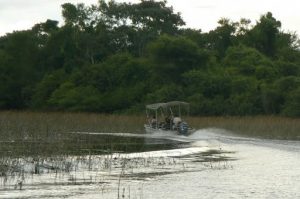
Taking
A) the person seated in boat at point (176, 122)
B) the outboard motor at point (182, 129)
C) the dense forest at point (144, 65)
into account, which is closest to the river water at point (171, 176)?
the outboard motor at point (182, 129)

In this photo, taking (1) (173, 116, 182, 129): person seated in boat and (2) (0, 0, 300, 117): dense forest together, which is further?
(2) (0, 0, 300, 117): dense forest

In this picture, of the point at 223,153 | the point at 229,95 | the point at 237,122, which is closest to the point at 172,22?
the point at 229,95

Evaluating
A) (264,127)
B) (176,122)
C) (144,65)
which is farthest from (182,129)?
(144,65)

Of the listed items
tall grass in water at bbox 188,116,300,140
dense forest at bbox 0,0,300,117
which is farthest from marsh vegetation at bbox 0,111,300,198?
dense forest at bbox 0,0,300,117

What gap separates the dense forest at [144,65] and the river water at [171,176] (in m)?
29.7

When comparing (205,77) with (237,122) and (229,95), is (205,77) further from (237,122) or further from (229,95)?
(237,122)

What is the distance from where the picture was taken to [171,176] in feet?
67.5

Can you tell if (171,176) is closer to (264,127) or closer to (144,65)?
(264,127)

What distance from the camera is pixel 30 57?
78250 millimetres

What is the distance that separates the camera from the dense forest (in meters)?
65.2

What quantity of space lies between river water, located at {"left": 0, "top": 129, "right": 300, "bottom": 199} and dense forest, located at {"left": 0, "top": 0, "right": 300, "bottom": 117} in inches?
1170

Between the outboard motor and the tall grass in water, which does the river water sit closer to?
the tall grass in water

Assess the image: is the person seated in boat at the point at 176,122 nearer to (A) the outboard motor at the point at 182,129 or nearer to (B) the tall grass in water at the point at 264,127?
(A) the outboard motor at the point at 182,129

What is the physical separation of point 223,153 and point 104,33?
175 feet
